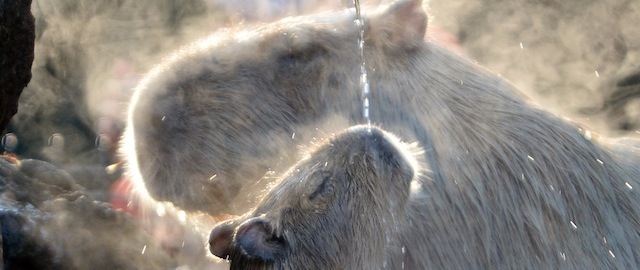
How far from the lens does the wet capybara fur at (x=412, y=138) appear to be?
9.59 feet

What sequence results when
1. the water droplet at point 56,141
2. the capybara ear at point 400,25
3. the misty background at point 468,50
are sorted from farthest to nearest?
the water droplet at point 56,141 < the misty background at point 468,50 < the capybara ear at point 400,25

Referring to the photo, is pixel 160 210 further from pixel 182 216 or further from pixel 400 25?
pixel 400 25

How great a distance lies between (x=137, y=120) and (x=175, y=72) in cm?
20

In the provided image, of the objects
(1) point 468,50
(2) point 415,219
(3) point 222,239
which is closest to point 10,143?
(1) point 468,50

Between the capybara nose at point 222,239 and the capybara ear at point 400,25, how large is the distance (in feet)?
4.37

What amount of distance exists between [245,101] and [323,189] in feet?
3.62

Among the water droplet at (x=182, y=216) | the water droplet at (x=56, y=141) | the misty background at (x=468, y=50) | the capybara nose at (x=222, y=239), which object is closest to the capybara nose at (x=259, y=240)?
the capybara nose at (x=222, y=239)

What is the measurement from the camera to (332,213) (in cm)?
216

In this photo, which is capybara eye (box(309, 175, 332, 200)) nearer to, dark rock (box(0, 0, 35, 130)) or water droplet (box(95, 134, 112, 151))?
dark rock (box(0, 0, 35, 130))

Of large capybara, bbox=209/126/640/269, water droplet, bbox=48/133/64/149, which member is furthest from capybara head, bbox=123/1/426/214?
water droplet, bbox=48/133/64/149

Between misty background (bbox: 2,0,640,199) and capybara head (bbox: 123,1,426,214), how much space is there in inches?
127

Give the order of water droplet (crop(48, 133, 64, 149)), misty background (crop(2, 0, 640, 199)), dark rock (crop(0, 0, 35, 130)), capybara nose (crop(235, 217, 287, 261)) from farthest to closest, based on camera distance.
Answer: water droplet (crop(48, 133, 64, 149)) → misty background (crop(2, 0, 640, 199)) → dark rock (crop(0, 0, 35, 130)) → capybara nose (crop(235, 217, 287, 261))

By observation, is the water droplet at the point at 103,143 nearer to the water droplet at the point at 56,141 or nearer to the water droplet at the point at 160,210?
the water droplet at the point at 56,141

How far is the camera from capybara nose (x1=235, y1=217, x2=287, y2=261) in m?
2.06
